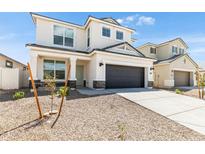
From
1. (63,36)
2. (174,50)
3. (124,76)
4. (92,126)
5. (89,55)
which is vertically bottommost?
(92,126)

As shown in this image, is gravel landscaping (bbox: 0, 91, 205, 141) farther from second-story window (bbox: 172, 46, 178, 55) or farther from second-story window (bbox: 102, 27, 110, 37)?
second-story window (bbox: 172, 46, 178, 55)

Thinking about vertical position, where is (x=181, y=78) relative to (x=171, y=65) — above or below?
below

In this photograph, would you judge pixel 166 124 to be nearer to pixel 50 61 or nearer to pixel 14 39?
pixel 50 61

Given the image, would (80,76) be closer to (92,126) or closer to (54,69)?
(54,69)

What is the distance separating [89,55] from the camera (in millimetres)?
12125

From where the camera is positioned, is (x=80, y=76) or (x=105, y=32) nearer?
(x=105, y=32)

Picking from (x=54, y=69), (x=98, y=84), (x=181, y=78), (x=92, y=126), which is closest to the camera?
(x=92, y=126)

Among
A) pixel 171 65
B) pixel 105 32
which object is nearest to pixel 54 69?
pixel 105 32

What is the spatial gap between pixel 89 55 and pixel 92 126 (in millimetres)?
8796

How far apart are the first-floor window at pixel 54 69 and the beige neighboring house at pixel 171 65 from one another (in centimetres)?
1388

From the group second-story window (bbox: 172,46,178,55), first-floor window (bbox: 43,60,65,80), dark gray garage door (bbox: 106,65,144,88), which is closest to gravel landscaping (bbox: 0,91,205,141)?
dark gray garage door (bbox: 106,65,144,88)

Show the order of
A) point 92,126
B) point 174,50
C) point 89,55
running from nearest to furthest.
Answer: point 92,126 → point 89,55 → point 174,50
